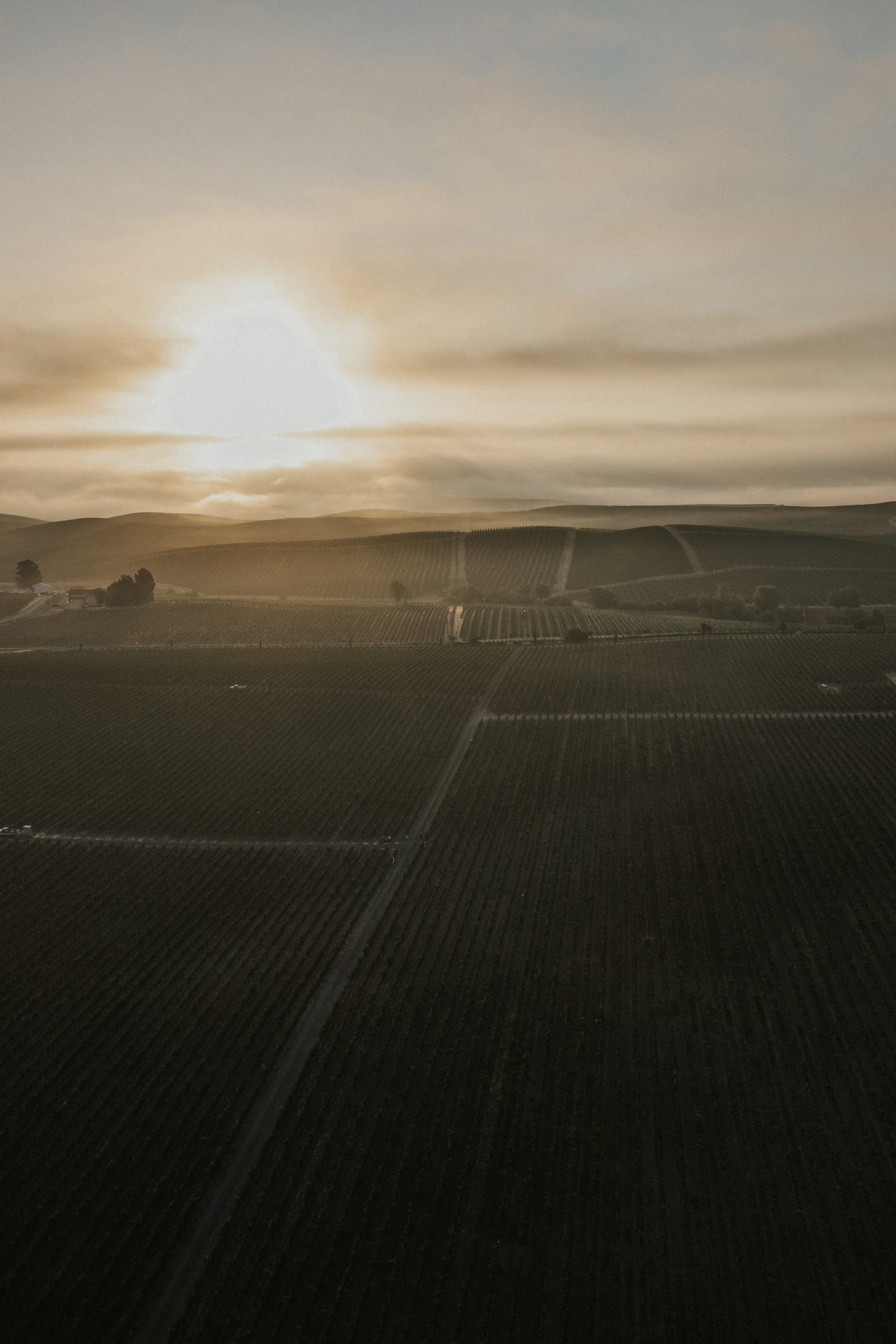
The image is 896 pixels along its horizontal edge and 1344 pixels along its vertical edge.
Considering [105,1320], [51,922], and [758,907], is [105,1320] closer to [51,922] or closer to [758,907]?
[51,922]

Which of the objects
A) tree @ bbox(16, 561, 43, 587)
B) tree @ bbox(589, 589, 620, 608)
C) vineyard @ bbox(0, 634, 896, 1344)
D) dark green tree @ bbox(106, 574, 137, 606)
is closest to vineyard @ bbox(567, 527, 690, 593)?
tree @ bbox(589, 589, 620, 608)

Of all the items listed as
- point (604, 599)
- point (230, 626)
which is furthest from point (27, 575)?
point (604, 599)

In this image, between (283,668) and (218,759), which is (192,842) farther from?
(283,668)

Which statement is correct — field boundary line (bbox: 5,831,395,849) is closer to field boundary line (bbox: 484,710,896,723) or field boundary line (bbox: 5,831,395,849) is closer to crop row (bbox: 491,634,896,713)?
field boundary line (bbox: 484,710,896,723)

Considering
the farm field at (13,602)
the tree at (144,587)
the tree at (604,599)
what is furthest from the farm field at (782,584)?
the farm field at (13,602)

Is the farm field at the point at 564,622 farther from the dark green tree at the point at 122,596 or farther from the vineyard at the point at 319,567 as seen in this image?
the dark green tree at the point at 122,596

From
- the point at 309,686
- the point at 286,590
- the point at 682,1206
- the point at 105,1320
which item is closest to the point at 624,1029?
the point at 682,1206
